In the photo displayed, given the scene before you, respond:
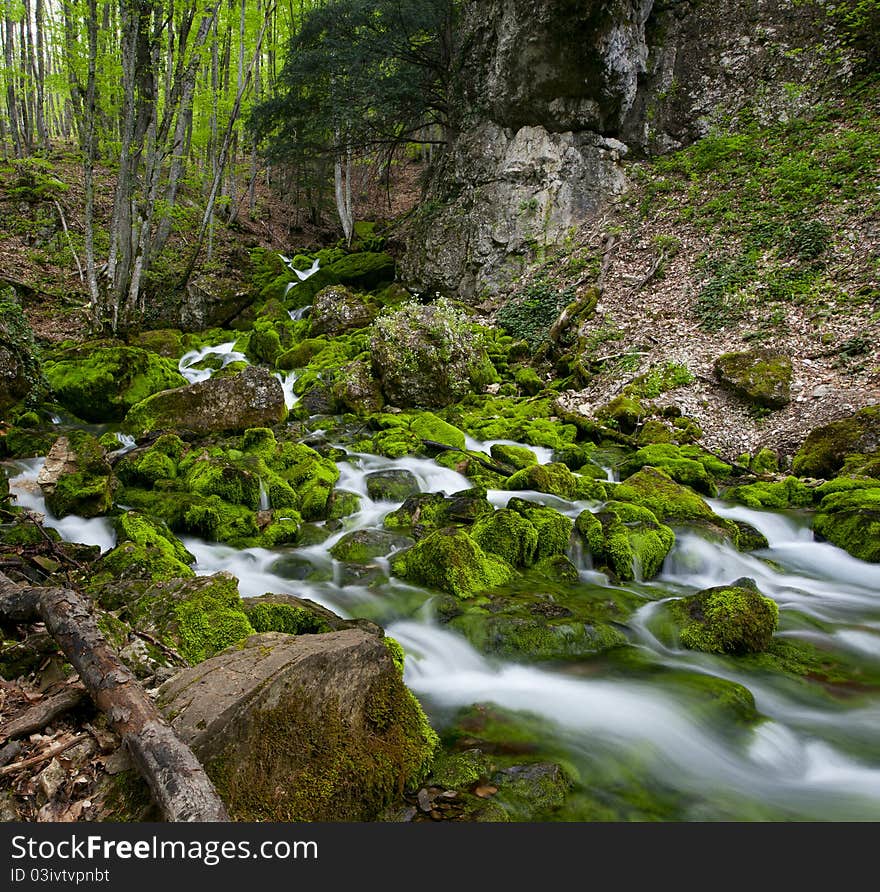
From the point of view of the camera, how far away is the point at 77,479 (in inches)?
258

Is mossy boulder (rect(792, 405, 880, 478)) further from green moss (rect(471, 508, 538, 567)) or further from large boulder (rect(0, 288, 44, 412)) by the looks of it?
large boulder (rect(0, 288, 44, 412))

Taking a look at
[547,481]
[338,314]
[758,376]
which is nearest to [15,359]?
[338,314]

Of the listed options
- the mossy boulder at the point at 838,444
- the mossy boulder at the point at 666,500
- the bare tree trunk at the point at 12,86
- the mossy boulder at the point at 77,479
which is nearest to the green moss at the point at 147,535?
the mossy boulder at the point at 77,479

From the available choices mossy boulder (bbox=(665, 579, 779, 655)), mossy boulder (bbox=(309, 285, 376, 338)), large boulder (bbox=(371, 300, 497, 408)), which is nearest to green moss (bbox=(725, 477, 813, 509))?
mossy boulder (bbox=(665, 579, 779, 655))

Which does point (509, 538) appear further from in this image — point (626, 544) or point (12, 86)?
point (12, 86)

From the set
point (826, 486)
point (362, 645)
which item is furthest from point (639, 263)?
point (362, 645)

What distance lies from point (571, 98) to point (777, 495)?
48.5 feet

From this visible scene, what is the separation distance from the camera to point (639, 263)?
14.7 m

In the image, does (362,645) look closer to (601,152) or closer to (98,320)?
(98,320)

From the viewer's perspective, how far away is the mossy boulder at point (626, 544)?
625 cm

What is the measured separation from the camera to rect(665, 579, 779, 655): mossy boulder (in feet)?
15.4

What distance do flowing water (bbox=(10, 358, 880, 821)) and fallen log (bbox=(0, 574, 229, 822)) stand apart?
2.14m

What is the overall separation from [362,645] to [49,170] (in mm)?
25353

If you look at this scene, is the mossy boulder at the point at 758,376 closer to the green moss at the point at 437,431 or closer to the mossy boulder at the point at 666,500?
the mossy boulder at the point at 666,500
